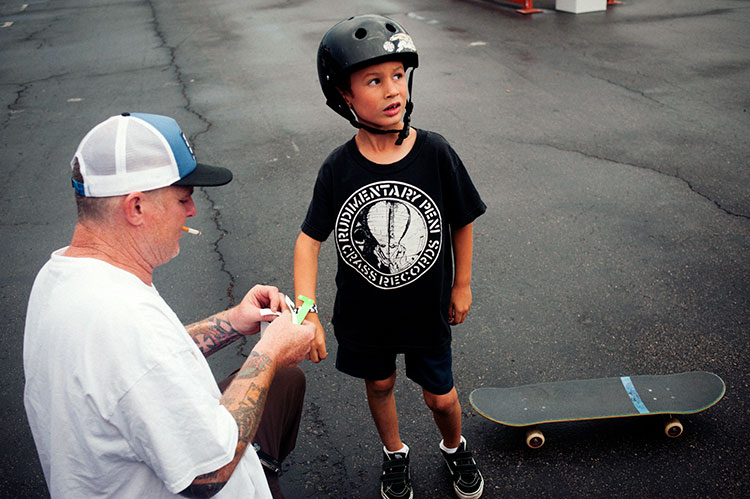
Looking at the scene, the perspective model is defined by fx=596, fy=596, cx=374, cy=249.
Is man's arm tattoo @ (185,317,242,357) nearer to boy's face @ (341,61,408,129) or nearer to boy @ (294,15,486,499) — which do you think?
boy @ (294,15,486,499)

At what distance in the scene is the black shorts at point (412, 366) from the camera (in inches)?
Answer: 98.7

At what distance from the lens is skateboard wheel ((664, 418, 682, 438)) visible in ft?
9.44

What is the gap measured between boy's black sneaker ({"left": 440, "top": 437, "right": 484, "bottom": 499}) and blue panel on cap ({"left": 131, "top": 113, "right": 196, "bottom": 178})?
1.77 meters

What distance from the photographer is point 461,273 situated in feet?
8.17

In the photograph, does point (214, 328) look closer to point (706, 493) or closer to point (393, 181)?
point (393, 181)

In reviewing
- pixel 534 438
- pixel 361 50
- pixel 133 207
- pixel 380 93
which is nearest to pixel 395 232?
pixel 380 93

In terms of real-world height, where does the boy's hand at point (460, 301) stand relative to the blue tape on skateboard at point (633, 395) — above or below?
above

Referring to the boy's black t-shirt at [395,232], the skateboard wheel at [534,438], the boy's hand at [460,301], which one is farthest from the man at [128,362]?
the skateboard wheel at [534,438]

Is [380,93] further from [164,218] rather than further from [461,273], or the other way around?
[164,218]

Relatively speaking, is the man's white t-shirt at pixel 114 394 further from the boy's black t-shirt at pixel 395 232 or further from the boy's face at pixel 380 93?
the boy's face at pixel 380 93

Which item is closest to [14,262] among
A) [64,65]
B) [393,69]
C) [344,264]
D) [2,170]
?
[2,170]

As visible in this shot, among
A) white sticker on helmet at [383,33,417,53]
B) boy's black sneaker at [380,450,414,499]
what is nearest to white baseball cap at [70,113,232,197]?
white sticker on helmet at [383,33,417,53]

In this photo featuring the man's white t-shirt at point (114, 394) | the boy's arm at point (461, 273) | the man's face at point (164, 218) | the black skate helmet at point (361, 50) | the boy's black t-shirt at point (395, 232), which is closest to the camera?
the man's white t-shirt at point (114, 394)

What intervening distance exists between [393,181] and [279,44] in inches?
389
